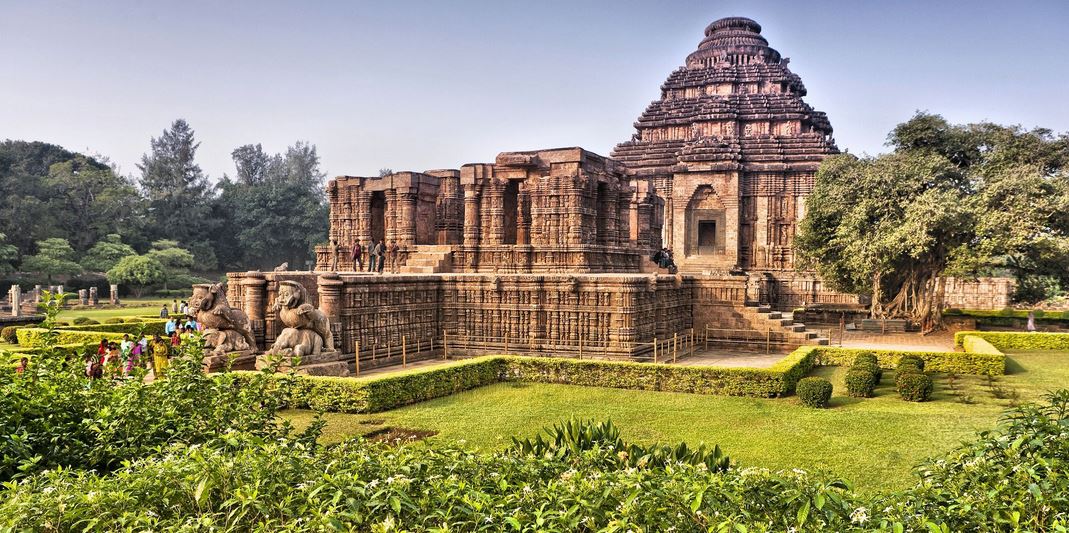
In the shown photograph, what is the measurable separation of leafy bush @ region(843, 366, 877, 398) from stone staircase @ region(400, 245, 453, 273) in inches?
473

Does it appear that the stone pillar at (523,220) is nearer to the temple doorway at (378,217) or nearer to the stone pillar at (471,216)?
the stone pillar at (471,216)

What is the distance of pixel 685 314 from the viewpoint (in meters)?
19.7

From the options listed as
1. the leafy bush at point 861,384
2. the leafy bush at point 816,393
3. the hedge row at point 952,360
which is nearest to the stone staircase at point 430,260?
the hedge row at point 952,360

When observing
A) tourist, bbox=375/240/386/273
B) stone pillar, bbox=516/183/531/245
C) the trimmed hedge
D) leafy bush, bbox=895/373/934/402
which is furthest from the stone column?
leafy bush, bbox=895/373/934/402

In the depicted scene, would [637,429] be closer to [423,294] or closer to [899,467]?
[899,467]

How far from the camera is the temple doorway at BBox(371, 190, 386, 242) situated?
2519 cm

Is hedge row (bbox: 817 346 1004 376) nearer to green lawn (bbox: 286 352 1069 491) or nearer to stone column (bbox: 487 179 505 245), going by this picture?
green lawn (bbox: 286 352 1069 491)

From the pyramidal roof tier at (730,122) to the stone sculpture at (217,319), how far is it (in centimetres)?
2458

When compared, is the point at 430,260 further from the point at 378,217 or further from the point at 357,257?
the point at 378,217

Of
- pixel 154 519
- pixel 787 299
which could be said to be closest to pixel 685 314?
pixel 787 299

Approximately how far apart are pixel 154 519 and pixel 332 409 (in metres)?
8.14

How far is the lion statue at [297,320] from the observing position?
1333cm

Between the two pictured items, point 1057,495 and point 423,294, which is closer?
point 1057,495

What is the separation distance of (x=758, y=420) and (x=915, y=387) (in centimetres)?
333
